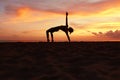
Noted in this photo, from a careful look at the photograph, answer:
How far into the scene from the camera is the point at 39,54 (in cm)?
705

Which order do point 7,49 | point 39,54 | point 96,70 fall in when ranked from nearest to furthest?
point 96,70, point 39,54, point 7,49

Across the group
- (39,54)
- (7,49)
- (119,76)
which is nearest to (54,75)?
(119,76)

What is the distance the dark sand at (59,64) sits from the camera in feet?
17.4

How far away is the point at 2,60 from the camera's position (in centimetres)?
642

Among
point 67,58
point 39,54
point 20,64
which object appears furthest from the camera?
point 39,54

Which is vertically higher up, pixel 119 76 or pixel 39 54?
pixel 39 54

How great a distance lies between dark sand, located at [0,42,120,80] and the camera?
5.32 m

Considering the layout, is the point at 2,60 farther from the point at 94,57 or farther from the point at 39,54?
the point at 94,57

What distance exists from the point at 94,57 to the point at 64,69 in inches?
51.6

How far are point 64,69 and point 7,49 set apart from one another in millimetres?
2720

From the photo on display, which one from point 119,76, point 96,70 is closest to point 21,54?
point 96,70

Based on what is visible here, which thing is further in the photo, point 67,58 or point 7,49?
point 7,49

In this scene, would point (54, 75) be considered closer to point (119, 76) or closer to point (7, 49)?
point (119, 76)

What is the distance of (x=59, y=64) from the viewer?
6.02m
